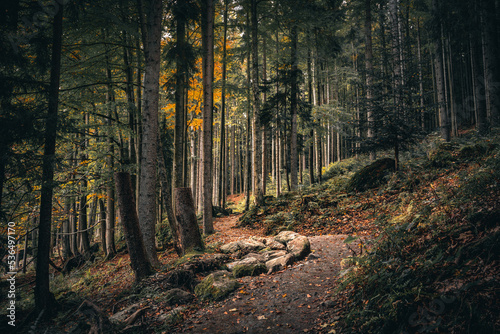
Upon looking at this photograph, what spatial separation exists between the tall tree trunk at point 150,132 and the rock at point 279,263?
3566mm

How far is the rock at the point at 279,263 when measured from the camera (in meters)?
5.86

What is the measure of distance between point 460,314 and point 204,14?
39.6 feet

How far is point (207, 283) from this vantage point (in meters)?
5.30

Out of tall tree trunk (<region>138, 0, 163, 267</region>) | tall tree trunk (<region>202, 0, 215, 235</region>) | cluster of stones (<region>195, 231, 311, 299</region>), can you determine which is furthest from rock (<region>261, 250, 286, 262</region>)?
tall tree trunk (<region>202, 0, 215, 235</region>)

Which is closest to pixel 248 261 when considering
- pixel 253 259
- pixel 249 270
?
pixel 253 259

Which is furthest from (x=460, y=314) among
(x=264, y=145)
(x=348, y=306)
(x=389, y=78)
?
(x=264, y=145)

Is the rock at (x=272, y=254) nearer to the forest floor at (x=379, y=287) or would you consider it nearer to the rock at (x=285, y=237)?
the forest floor at (x=379, y=287)

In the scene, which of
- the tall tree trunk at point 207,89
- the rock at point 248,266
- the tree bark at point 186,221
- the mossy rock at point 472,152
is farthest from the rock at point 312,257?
the mossy rock at point 472,152

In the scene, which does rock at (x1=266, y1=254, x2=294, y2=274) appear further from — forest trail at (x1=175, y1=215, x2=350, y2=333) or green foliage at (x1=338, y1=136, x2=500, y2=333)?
green foliage at (x1=338, y1=136, x2=500, y2=333)

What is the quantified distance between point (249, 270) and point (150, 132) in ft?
15.2

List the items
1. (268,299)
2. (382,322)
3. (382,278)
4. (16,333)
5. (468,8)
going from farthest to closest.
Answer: (468,8), (16,333), (268,299), (382,278), (382,322)

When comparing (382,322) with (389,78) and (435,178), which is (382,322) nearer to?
(435,178)

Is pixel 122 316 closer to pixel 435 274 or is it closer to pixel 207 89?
pixel 435 274

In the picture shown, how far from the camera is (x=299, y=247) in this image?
21.6ft
